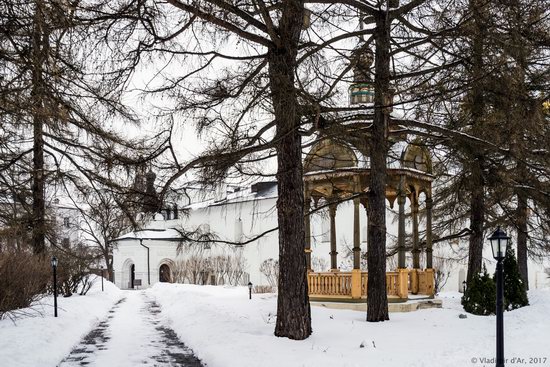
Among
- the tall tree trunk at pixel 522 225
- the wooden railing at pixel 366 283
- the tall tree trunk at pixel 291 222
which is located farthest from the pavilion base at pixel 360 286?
the tall tree trunk at pixel 291 222

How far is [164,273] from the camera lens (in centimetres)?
5469

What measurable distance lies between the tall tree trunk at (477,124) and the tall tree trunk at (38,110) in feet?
25.1

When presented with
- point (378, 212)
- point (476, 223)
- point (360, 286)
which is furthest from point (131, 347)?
point (476, 223)

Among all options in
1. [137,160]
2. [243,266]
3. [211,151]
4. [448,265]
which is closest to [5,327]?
[137,160]

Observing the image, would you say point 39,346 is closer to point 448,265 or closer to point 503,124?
point 503,124

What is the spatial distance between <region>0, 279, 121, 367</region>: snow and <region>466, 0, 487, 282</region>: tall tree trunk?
9263mm

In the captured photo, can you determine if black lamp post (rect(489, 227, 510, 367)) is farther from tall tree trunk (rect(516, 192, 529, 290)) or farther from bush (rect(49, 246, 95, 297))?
bush (rect(49, 246, 95, 297))

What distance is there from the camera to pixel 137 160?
38.6 feet

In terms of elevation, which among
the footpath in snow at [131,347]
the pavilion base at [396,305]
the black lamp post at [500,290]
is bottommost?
the footpath in snow at [131,347]

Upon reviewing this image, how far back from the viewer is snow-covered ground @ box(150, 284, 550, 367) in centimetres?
952

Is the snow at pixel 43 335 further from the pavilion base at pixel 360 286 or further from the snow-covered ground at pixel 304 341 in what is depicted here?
the pavilion base at pixel 360 286

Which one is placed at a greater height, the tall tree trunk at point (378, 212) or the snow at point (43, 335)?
the tall tree trunk at point (378, 212)

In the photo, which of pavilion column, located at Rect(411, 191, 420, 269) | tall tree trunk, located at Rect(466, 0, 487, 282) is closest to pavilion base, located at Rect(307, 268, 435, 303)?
pavilion column, located at Rect(411, 191, 420, 269)

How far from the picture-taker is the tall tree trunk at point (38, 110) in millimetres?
7300
